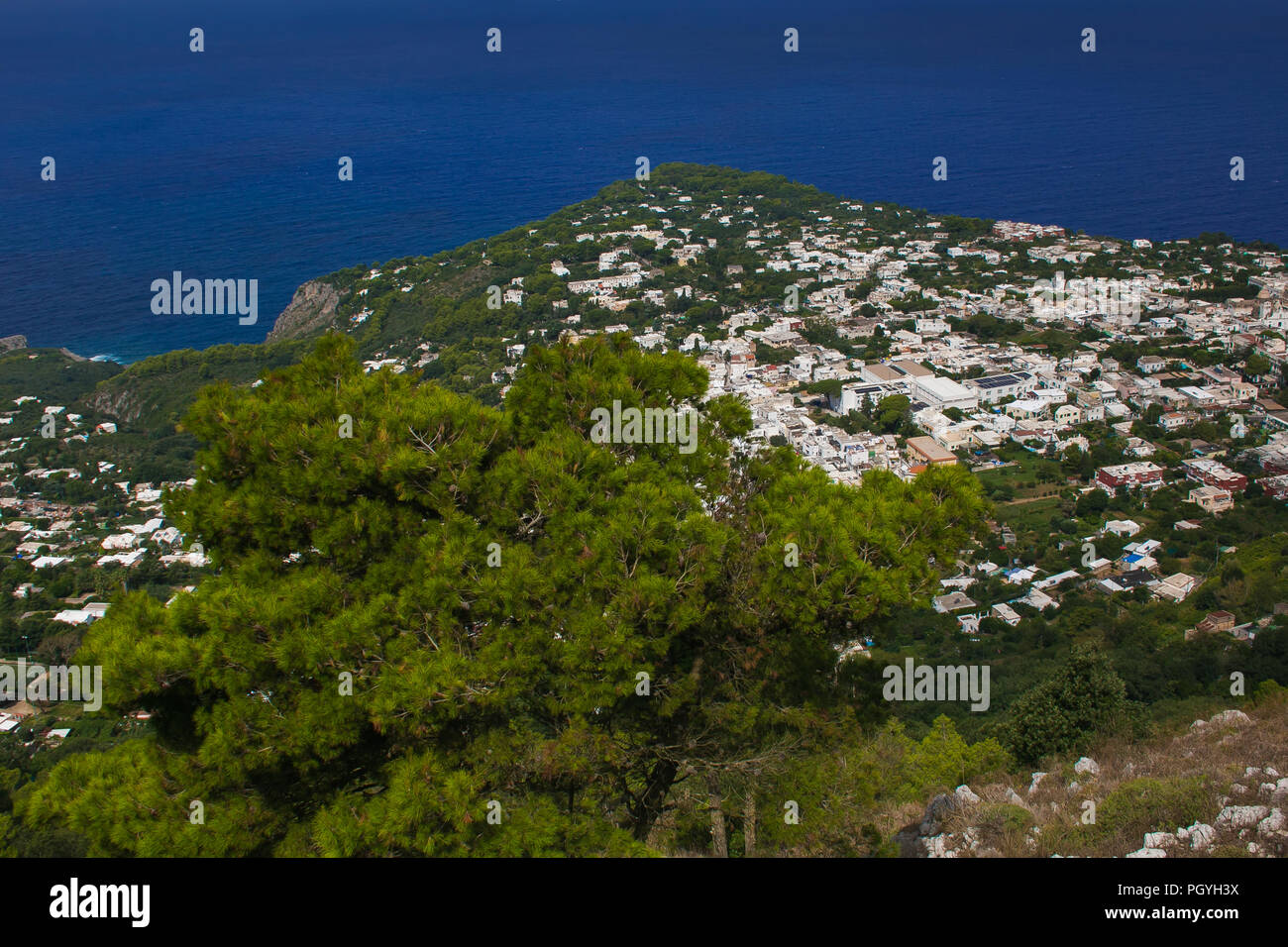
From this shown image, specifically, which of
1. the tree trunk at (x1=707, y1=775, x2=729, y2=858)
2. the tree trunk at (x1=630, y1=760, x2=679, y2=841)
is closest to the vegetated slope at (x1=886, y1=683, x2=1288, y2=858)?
the tree trunk at (x1=707, y1=775, x2=729, y2=858)

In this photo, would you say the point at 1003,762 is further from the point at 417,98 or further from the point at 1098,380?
the point at 417,98

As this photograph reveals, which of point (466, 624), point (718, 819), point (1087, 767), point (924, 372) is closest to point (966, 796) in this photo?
point (1087, 767)

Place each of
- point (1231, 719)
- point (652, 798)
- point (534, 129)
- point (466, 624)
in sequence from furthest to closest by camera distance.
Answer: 1. point (534, 129)
2. point (1231, 719)
3. point (652, 798)
4. point (466, 624)

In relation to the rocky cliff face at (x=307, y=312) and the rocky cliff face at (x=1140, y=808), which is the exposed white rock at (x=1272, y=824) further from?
the rocky cliff face at (x=307, y=312)

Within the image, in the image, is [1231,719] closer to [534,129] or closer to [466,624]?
[466,624]

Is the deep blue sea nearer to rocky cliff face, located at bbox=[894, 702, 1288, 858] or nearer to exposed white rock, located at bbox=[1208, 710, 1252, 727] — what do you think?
rocky cliff face, located at bbox=[894, 702, 1288, 858]

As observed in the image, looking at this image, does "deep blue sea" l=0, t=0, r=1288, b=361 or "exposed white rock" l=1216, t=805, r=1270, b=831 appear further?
"deep blue sea" l=0, t=0, r=1288, b=361

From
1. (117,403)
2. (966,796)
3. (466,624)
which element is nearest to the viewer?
(466,624)
